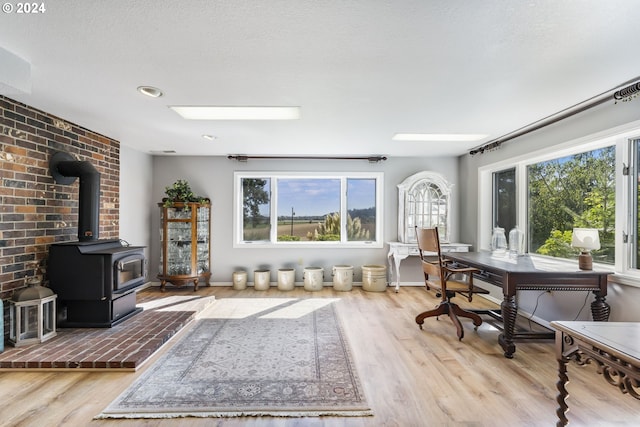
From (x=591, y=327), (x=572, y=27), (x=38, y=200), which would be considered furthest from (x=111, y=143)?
(x=591, y=327)

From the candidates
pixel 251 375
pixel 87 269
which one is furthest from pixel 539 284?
pixel 87 269

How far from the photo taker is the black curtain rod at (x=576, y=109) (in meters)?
2.27

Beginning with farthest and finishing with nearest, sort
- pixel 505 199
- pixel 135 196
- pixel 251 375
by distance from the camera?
1. pixel 135 196
2. pixel 505 199
3. pixel 251 375

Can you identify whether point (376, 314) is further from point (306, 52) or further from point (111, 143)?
point (111, 143)

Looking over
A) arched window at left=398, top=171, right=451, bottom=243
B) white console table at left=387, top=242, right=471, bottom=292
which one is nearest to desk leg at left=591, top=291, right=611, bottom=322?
white console table at left=387, top=242, right=471, bottom=292

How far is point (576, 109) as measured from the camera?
285 cm

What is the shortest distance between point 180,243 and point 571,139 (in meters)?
5.08

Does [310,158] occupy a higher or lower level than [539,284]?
higher

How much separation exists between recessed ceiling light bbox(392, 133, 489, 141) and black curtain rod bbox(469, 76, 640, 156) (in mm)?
303

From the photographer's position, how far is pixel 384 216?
5.27 metres

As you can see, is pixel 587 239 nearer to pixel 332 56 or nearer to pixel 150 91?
pixel 332 56

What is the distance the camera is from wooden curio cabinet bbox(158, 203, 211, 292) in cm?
473

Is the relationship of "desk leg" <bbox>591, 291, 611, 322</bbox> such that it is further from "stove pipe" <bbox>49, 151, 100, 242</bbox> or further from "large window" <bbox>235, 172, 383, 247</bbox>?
"stove pipe" <bbox>49, 151, 100, 242</bbox>

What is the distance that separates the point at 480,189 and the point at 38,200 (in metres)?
5.42
